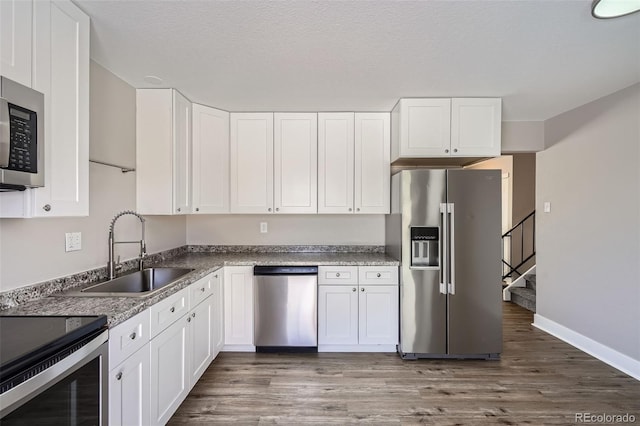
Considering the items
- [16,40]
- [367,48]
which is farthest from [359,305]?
[16,40]

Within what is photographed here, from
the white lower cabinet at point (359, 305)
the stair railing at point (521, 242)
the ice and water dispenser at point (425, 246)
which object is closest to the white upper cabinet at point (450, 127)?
the ice and water dispenser at point (425, 246)

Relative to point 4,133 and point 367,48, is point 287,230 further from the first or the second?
point 4,133

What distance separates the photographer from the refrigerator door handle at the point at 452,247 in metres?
2.74

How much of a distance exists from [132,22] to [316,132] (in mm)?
1843

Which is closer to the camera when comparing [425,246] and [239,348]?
[425,246]

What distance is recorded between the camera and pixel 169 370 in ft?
6.06

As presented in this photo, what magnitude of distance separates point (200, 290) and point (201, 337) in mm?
386

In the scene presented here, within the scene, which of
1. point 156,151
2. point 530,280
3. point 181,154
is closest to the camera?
point 156,151

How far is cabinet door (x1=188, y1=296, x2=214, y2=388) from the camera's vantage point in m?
2.21

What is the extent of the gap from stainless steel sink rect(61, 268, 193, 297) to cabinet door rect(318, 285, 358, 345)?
4.29 ft

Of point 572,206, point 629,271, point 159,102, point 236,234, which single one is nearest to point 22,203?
point 159,102

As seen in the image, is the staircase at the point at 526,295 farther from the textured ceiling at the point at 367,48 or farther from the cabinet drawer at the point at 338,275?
the cabinet drawer at the point at 338,275

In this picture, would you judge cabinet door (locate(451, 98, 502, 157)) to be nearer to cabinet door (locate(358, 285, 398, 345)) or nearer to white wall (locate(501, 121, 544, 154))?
white wall (locate(501, 121, 544, 154))

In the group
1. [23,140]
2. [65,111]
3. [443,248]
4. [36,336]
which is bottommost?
[36,336]
